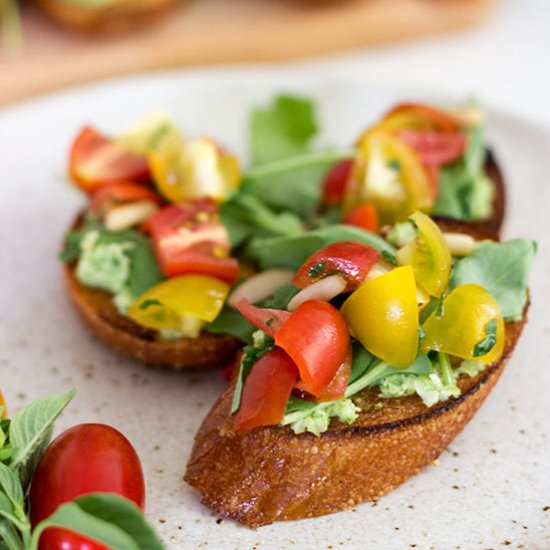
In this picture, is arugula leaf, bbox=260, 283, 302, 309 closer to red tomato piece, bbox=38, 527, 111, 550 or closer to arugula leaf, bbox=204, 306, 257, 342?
arugula leaf, bbox=204, 306, 257, 342

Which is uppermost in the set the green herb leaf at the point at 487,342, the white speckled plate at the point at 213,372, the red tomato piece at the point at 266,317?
the red tomato piece at the point at 266,317

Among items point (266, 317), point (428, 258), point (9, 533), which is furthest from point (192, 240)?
point (9, 533)

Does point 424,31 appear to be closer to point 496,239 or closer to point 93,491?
point 496,239

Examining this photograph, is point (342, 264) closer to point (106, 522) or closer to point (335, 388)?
point (335, 388)

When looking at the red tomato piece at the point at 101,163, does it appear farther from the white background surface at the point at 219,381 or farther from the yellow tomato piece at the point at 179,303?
the yellow tomato piece at the point at 179,303

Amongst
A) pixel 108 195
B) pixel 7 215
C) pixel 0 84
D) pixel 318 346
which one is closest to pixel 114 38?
pixel 0 84

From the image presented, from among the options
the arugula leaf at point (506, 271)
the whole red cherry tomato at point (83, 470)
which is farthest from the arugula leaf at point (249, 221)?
the whole red cherry tomato at point (83, 470)
